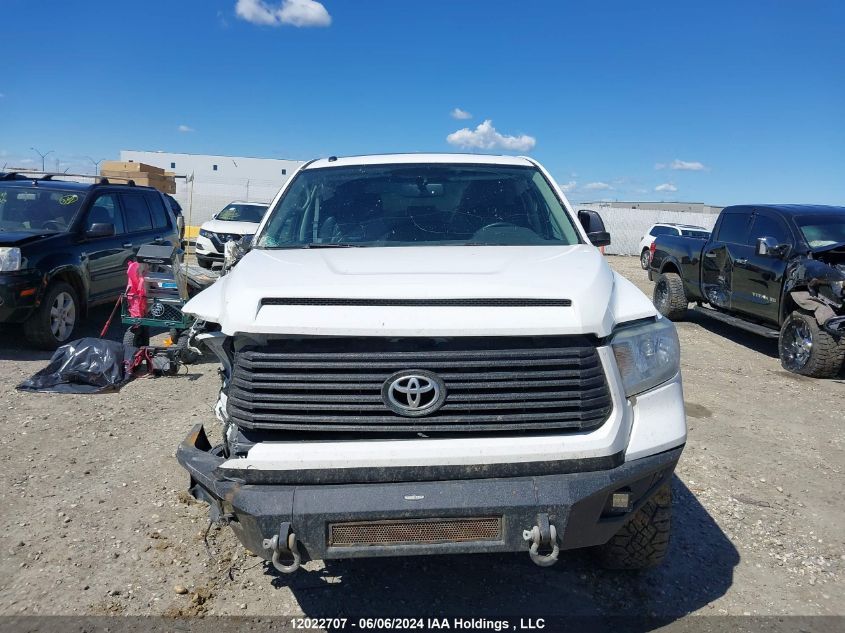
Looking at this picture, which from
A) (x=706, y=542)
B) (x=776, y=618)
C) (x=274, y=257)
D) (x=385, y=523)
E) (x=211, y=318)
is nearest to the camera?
(x=385, y=523)

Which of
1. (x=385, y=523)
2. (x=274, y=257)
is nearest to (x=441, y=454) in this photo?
(x=385, y=523)

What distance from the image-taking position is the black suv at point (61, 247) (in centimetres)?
717

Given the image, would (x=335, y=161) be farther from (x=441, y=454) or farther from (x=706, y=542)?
(x=706, y=542)

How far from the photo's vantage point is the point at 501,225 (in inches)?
152

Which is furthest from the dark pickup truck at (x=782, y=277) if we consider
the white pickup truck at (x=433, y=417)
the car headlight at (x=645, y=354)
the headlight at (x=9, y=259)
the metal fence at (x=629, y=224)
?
the metal fence at (x=629, y=224)

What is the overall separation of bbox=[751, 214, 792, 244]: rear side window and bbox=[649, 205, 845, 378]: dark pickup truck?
0.04 feet

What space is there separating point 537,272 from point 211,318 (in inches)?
54.4

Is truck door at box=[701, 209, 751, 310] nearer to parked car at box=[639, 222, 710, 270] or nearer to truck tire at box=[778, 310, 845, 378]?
truck tire at box=[778, 310, 845, 378]

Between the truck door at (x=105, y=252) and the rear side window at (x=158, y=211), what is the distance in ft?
2.81

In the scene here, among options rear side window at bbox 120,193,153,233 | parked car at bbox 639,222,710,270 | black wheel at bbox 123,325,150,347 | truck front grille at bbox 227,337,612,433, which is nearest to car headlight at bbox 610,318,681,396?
truck front grille at bbox 227,337,612,433

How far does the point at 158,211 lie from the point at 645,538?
8993 millimetres

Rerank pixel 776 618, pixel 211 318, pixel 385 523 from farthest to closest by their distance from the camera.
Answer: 1. pixel 776 618
2. pixel 211 318
3. pixel 385 523

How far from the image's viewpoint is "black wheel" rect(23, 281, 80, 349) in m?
7.38

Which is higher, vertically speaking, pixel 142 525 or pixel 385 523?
pixel 385 523
